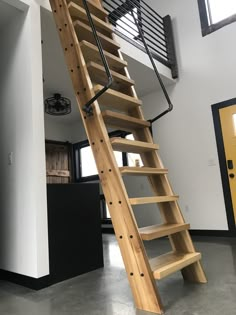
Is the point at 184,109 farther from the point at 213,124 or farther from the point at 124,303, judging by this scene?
the point at 124,303

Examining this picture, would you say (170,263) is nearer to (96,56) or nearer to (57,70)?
(96,56)

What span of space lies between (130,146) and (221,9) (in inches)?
139

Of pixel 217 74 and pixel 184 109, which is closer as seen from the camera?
pixel 217 74

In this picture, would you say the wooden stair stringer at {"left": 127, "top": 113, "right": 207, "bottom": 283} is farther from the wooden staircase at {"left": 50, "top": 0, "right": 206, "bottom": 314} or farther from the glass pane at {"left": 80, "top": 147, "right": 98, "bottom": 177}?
the glass pane at {"left": 80, "top": 147, "right": 98, "bottom": 177}

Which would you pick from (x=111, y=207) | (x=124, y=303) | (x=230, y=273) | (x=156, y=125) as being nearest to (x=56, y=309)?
(x=124, y=303)

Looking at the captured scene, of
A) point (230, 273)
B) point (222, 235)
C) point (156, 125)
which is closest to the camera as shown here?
point (230, 273)

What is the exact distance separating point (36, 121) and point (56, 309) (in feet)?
4.84

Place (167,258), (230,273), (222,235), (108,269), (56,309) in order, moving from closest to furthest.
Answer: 1. (56,309)
2. (167,258)
3. (230,273)
4. (108,269)
5. (222,235)

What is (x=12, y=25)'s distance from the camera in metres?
2.61

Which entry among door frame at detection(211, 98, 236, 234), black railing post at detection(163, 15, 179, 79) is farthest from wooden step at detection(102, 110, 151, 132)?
black railing post at detection(163, 15, 179, 79)

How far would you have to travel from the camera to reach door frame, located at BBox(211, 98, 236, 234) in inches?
147

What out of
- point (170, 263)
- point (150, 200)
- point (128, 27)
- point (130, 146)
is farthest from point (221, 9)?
point (170, 263)

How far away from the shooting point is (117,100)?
88.0 inches

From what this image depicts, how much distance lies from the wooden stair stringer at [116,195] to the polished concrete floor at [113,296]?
0.43 feet
